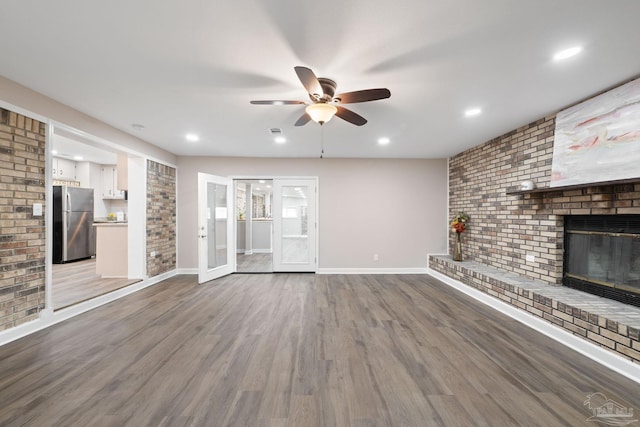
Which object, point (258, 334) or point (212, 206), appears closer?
point (258, 334)

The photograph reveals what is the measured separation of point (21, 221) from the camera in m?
2.55

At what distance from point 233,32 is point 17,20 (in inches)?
52.7

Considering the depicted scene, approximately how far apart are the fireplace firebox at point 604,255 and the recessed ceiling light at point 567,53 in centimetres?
169

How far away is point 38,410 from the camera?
1638 millimetres

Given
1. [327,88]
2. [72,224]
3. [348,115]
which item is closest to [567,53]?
[348,115]

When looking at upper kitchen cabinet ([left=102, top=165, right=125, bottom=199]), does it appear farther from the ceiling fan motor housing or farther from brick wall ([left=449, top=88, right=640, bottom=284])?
brick wall ([left=449, top=88, right=640, bottom=284])

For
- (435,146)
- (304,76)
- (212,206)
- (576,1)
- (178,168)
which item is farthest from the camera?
(178,168)

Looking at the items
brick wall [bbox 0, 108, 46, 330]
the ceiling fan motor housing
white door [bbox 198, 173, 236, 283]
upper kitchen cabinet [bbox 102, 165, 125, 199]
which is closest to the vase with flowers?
the ceiling fan motor housing

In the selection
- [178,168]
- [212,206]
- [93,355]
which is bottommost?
[93,355]

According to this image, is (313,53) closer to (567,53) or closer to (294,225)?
(567,53)

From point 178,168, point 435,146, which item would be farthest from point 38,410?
point 435,146

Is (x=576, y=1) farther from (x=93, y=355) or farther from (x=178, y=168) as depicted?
(x=178, y=168)

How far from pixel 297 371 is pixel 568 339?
2.56 meters

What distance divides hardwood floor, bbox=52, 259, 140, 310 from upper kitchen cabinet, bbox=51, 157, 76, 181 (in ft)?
7.65
